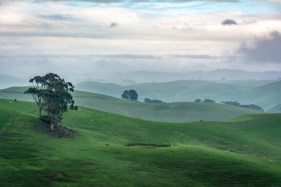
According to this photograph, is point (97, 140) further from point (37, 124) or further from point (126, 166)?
point (126, 166)

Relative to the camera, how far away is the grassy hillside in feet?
206

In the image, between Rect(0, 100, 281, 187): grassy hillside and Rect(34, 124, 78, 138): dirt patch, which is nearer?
Rect(0, 100, 281, 187): grassy hillside

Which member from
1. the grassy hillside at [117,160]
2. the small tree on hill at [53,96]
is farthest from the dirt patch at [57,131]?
the grassy hillside at [117,160]

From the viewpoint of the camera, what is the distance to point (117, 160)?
76375 millimetres

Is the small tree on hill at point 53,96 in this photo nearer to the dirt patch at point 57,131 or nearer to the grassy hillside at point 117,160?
the dirt patch at point 57,131

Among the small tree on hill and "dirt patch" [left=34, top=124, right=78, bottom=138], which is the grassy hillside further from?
the small tree on hill

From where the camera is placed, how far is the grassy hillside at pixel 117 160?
62.8m

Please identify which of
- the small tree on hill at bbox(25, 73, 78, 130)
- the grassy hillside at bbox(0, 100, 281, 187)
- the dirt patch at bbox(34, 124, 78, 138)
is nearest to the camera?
the grassy hillside at bbox(0, 100, 281, 187)

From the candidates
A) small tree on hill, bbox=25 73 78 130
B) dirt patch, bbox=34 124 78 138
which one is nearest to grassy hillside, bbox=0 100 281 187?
dirt patch, bbox=34 124 78 138

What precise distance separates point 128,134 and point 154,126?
19181 mm

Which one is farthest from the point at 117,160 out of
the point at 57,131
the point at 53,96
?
the point at 53,96

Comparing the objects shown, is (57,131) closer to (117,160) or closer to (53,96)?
(53,96)

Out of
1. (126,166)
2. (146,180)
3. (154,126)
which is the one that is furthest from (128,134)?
(146,180)

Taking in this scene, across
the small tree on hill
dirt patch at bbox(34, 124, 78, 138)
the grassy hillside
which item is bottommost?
the grassy hillside
